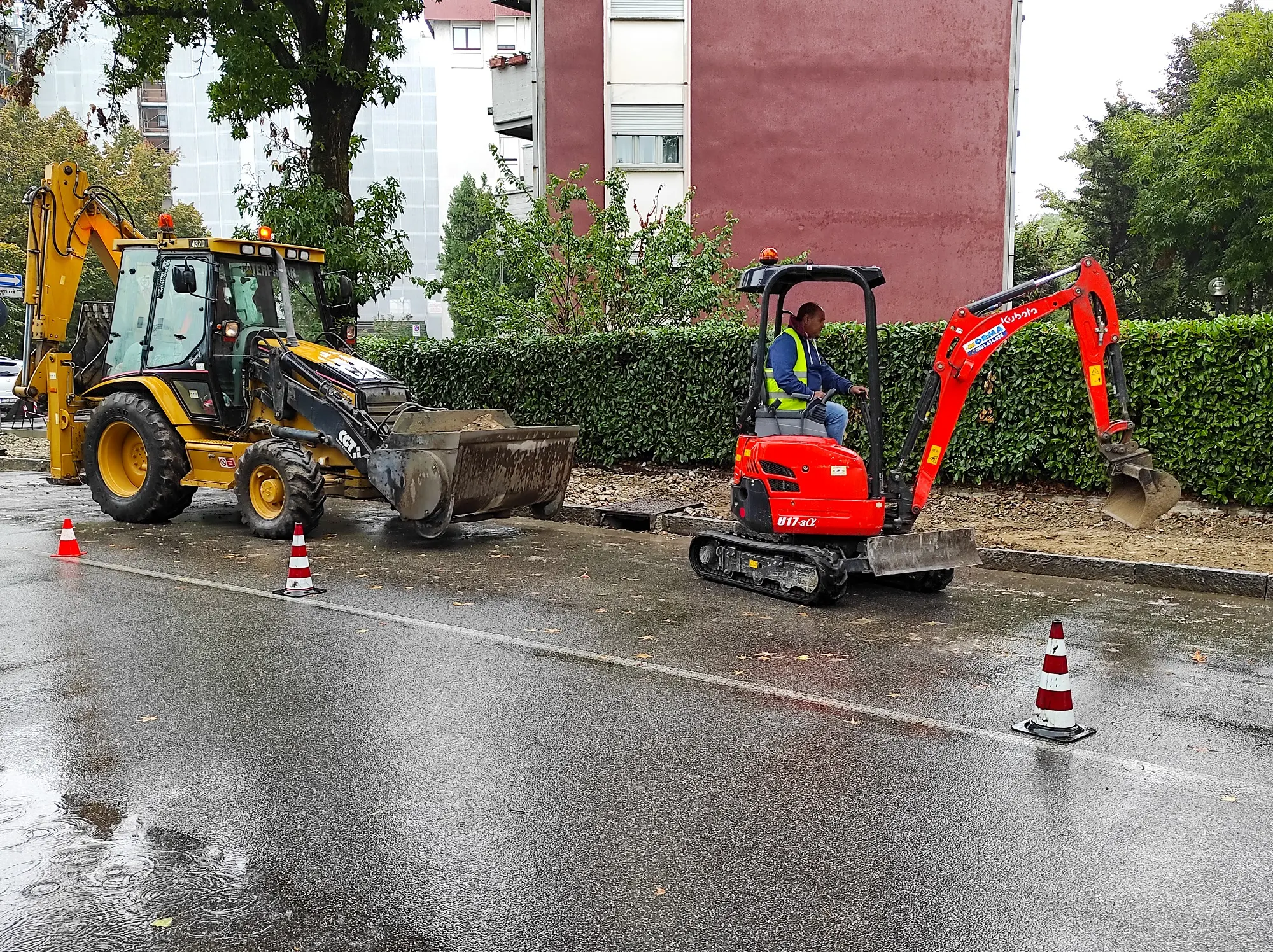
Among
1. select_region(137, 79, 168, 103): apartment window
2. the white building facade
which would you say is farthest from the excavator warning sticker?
select_region(137, 79, 168, 103): apartment window

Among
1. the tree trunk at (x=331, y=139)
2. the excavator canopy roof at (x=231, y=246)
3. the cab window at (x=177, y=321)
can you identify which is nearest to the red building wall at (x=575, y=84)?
the tree trunk at (x=331, y=139)

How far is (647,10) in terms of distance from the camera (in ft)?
92.8

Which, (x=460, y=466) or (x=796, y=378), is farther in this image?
(x=460, y=466)

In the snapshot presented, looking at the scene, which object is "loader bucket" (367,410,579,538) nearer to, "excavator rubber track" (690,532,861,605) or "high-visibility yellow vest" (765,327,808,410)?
"excavator rubber track" (690,532,861,605)

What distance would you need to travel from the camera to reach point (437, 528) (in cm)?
1086

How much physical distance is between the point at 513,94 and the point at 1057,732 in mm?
27313

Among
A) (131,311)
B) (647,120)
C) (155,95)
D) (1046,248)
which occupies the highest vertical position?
Answer: (155,95)

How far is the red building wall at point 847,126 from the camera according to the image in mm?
28094

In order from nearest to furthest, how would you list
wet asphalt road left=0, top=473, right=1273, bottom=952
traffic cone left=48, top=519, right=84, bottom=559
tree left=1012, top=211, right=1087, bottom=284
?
wet asphalt road left=0, top=473, right=1273, bottom=952, traffic cone left=48, top=519, right=84, bottom=559, tree left=1012, top=211, right=1087, bottom=284

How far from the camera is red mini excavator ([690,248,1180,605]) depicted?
8.51m

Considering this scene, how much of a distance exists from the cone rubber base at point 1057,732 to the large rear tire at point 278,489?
7285mm

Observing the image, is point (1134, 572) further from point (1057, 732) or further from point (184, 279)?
point (184, 279)

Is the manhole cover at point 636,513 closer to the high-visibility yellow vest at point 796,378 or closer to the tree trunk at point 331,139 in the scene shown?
the high-visibility yellow vest at point 796,378

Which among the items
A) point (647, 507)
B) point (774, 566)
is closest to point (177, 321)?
point (647, 507)
